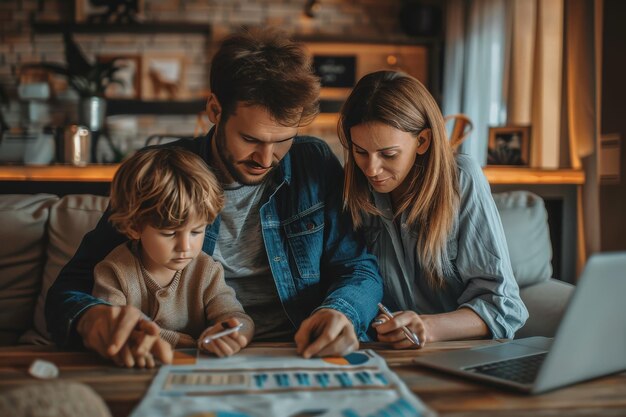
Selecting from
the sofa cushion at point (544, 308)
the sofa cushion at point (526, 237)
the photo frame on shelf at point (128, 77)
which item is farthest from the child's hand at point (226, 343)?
the photo frame on shelf at point (128, 77)

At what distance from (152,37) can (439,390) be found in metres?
4.74

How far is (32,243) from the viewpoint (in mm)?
1779

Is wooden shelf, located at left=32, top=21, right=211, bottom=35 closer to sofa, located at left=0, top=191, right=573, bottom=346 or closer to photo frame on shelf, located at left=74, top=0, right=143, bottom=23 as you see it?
photo frame on shelf, located at left=74, top=0, right=143, bottom=23

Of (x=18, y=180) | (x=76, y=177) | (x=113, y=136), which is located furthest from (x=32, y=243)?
(x=113, y=136)

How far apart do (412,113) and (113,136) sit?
13.0 ft

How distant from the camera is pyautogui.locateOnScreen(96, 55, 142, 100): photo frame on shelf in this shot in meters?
4.99

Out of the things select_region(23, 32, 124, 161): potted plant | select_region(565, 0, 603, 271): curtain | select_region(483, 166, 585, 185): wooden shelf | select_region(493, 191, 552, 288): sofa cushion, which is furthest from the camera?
select_region(23, 32, 124, 161): potted plant

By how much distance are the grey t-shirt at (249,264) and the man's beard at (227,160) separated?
1.3 inches

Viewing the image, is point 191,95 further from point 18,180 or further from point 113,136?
point 18,180

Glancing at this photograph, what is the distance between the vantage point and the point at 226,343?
3.43 feet

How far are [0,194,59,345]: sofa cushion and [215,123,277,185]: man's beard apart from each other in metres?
0.67

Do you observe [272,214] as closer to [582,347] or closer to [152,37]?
[582,347]

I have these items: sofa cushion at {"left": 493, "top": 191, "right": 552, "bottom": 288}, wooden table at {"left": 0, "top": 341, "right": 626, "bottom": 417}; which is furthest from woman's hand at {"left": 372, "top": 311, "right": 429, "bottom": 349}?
sofa cushion at {"left": 493, "top": 191, "right": 552, "bottom": 288}

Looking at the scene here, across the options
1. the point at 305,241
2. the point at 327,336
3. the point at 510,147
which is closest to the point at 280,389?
the point at 327,336
